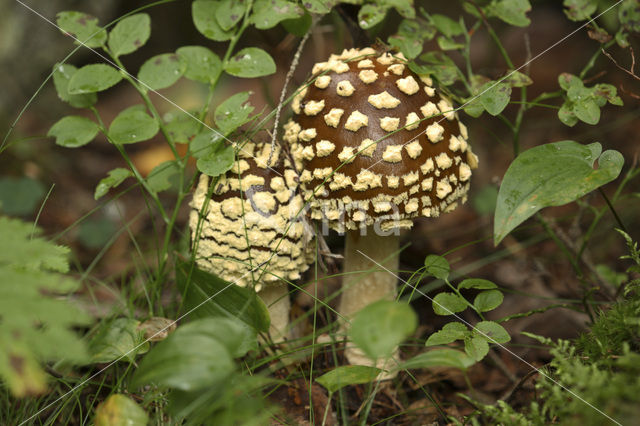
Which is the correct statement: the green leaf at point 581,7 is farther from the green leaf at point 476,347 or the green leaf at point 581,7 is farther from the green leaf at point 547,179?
the green leaf at point 476,347

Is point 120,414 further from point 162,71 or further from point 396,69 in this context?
point 396,69

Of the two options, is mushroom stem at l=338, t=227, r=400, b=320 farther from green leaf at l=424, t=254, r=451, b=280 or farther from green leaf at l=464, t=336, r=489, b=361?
green leaf at l=464, t=336, r=489, b=361

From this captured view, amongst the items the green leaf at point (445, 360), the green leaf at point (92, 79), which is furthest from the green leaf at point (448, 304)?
the green leaf at point (92, 79)

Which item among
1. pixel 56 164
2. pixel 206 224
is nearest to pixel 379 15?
pixel 206 224

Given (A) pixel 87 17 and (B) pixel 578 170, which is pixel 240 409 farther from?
(A) pixel 87 17

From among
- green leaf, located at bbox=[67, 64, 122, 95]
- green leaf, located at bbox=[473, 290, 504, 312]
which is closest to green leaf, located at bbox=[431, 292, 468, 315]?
green leaf, located at bbox=[473, 290, 504, 312]
